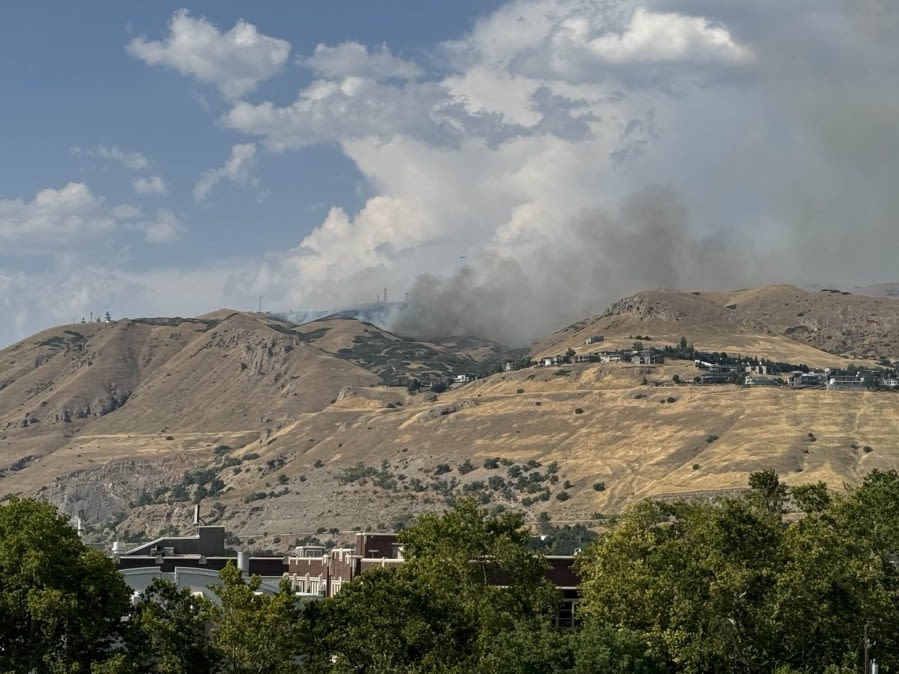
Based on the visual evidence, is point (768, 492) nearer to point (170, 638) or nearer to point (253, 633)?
point (253, 633)

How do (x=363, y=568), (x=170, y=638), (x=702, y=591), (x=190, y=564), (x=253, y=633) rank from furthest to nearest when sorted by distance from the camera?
(x=190, y=564) < (x=363, y=568) < (x=702, y=591) < (x=253, y=633) < (x=170, y=638)

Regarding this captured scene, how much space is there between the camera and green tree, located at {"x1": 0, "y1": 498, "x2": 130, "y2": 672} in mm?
83875

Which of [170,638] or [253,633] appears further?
[253,633]

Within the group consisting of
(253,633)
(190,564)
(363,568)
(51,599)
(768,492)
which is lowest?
(253,633)

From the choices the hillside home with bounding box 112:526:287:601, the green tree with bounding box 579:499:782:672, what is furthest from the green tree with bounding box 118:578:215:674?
the green tree with bounding box 579:499:782:672

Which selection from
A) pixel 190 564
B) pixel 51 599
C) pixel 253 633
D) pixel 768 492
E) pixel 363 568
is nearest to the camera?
pixel 51 599

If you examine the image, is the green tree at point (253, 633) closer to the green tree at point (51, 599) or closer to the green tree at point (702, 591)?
the green tree at point (51, 599)

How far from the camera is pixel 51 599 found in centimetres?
8281

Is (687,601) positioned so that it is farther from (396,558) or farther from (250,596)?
(396,558)

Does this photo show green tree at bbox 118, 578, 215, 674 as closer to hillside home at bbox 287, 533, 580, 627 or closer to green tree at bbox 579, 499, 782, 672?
hillside home at bbox 287, 533, 580, 627

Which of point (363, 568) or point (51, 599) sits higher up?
point (51, 599)

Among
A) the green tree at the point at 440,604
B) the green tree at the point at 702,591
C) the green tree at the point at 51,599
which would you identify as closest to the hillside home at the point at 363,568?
the green tree at the point at 440,604

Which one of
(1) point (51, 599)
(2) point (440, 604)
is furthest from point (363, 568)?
(1) point (51, 599)

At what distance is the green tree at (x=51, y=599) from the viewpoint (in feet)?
275
